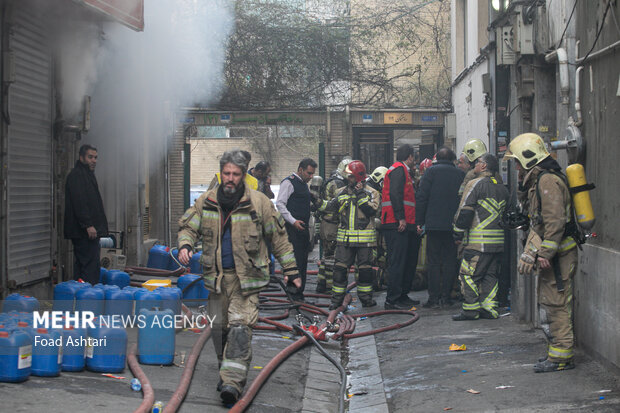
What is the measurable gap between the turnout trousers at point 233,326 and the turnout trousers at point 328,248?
561 cm

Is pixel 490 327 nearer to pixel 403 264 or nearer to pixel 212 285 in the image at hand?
pixel 403 264

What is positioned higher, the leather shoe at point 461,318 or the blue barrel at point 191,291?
the blue barrel at point 191,291

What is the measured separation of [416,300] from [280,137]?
2500 cm

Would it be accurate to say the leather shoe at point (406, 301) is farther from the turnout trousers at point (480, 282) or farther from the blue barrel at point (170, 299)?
the blue barrel at point (170, 299)

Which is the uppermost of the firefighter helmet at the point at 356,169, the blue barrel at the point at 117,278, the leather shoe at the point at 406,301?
the firefighter helmet at the point at 356,169

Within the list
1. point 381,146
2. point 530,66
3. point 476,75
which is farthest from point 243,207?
point 381,146

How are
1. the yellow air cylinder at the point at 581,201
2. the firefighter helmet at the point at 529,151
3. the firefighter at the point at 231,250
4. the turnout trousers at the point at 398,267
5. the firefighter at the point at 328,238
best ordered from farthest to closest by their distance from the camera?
the firefighter at the point at 328,238
the turnout trousers at the point at 398,267
the firefighter helmet at the point at 529,151
the yellow air cylinder at the point at 581,201
the firefighter at the point at 231,250

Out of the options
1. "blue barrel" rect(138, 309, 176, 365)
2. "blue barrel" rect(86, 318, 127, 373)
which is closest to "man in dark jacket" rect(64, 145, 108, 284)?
"blue barrel" rect(138, 309, 176, 365)

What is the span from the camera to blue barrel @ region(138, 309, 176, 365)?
6078 millimetres

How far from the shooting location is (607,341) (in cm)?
581

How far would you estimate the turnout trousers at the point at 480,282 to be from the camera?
8.62m

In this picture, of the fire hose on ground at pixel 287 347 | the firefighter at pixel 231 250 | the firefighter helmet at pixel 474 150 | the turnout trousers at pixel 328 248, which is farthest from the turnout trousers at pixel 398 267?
the firefighter at pixel 231 250

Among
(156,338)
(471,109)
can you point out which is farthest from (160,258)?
(471,109)

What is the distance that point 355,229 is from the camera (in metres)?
9.68
